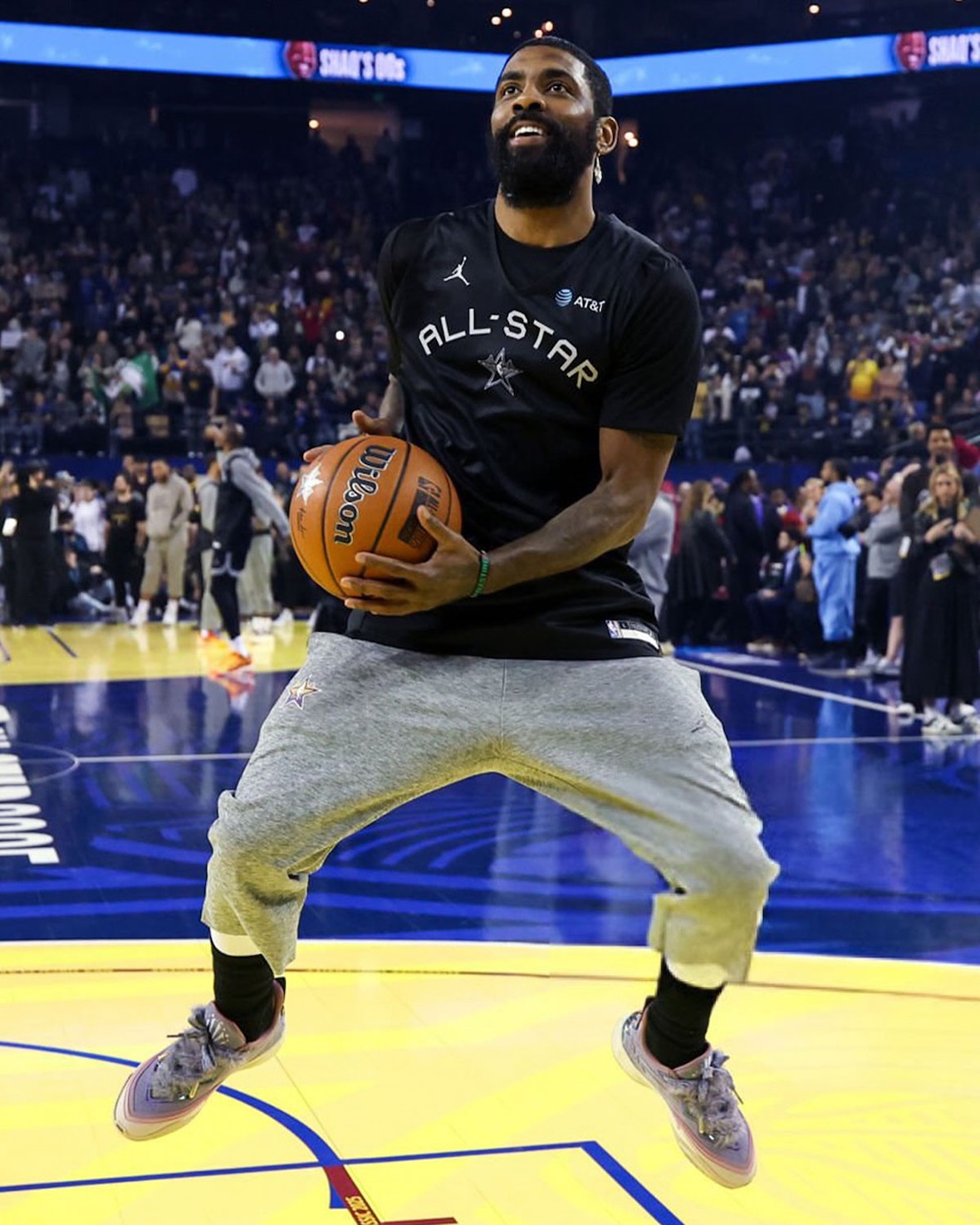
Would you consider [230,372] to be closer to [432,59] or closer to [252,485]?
[432,59]

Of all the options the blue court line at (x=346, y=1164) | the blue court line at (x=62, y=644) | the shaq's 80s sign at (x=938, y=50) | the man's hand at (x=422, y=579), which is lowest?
the blue court line at (x=62, y=644)

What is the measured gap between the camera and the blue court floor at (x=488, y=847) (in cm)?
588

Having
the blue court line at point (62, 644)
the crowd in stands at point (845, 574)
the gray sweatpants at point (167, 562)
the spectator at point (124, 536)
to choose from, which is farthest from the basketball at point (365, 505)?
the spectator at point (124, 536)

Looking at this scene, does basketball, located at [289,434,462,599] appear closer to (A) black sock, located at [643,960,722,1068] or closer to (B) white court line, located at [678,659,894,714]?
(A) black sock, located at [643,960,722,1068]

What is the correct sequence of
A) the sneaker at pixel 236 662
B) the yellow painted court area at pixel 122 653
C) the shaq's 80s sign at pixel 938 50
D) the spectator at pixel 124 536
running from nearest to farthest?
the sneaker at pixel 236 662 → the yellow painted court area at pixel 122 653 → the spectator at pixel 124 536 → the shaq's 80s sign at pixel 938 50

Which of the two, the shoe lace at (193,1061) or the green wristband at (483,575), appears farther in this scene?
the shoe lace at (193,1061)

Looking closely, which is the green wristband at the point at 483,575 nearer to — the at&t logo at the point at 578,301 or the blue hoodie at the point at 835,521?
the at&t logo at the point at 578,301

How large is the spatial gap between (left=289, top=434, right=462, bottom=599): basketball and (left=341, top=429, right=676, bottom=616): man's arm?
44 millimetres

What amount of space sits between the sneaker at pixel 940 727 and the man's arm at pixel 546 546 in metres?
7.47

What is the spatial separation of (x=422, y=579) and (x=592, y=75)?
3.68ft

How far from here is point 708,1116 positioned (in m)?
3.15

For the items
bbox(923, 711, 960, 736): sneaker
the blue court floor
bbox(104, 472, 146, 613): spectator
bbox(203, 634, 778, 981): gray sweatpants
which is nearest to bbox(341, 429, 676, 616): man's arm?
bbox(203, 634, 778, 981): gray sweatpants

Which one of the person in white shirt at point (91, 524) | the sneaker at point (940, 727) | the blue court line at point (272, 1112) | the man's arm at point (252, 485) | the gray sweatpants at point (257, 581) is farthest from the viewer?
the person in white shirt at point (91, 524)

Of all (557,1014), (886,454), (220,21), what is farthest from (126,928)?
(220,21)
